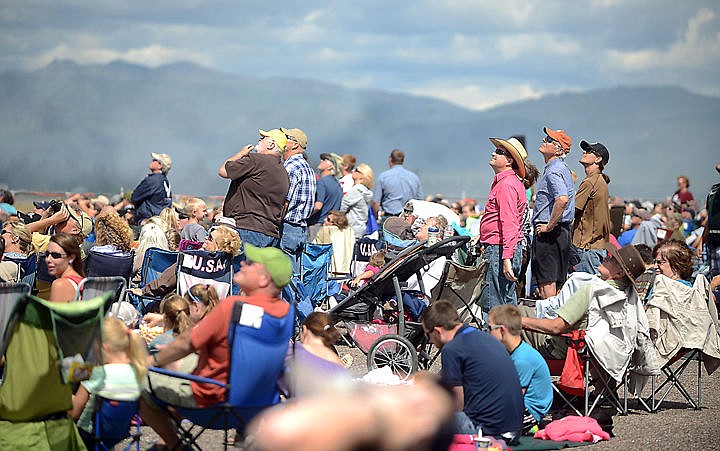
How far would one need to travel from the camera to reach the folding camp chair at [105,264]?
7.58 metres

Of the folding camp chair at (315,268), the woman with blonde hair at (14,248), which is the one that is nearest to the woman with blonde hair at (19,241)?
the woman with blonde hair at (14,248)

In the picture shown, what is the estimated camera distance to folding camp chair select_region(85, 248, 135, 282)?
758cm

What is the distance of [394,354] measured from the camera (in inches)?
285

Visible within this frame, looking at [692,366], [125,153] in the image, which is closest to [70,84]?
[125,153]

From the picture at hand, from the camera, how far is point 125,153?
65.9 meters

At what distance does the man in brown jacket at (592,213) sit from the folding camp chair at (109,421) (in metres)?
5.33

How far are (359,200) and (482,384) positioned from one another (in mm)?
6905

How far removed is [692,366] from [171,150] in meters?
73.1

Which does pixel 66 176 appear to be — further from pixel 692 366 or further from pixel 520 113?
pixel 520 113

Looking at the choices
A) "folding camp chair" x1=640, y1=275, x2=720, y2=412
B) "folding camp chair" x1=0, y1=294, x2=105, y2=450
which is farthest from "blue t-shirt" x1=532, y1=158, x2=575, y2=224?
"folding camp chair" x1=0, y1=294, x2=105, y2=450

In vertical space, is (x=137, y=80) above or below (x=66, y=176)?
above

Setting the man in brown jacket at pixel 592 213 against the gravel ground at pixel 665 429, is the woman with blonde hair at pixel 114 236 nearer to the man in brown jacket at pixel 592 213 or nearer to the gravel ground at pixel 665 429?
the gravel ground at pixel 665 429

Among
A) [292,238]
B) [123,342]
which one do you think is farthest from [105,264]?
[123,342]

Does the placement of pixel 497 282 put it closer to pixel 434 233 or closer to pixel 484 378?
pixel 434 233
